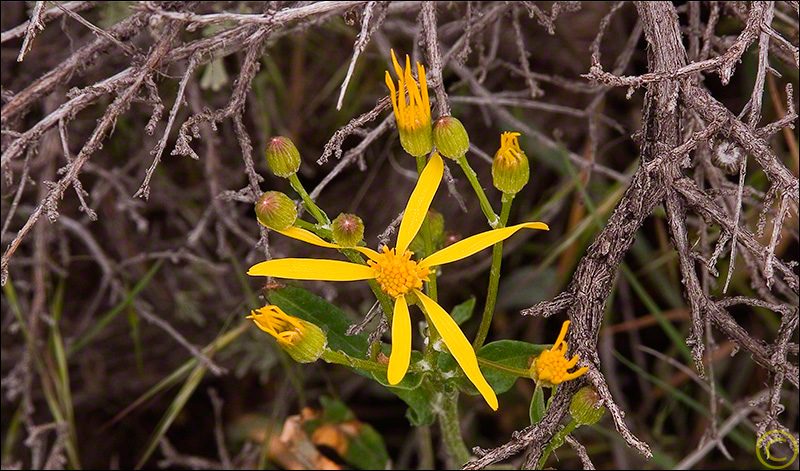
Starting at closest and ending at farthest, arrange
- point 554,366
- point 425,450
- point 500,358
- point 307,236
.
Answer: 1. point 554,366
2. point 307,236
3. point 500,358
4. point 425,450

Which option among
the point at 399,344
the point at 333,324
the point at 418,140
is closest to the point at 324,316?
the point at 333,324

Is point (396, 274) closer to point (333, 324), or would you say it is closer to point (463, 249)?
point (463, 249)

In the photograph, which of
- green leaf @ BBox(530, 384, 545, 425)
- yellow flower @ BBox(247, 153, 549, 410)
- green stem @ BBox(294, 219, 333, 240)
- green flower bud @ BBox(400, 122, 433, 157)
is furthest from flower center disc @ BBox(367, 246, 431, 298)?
green leaf @ BBox(530, 384, 545, 425)

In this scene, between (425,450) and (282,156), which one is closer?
(282,156)

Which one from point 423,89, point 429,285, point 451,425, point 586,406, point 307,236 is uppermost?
point 423,89

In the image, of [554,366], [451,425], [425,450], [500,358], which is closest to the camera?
[554,366]

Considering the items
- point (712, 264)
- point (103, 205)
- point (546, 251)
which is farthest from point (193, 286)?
point (712, 264)

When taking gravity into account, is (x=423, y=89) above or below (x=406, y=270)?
above

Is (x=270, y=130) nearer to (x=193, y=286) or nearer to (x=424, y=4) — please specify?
(x=193, y=286)

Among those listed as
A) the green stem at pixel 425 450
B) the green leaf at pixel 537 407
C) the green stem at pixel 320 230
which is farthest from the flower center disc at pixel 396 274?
the green stem at pixel 425 450
